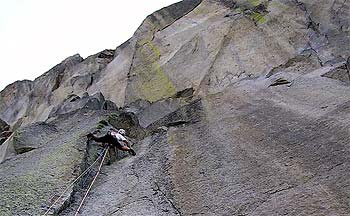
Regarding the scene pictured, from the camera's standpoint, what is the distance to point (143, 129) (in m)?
13.1

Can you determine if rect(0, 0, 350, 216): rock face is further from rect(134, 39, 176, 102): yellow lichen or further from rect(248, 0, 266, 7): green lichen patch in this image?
rect(248, 0, 266, 7): green lichen patch

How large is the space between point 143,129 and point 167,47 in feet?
27.9

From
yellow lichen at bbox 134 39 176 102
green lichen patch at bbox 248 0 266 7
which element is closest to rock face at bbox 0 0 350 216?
yellow lichen at bbox 134 39 176 102

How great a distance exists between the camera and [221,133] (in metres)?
10.0

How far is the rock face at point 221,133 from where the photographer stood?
25.0 feet

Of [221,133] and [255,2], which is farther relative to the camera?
[255,2]

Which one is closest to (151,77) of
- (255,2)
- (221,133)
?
(255,2)

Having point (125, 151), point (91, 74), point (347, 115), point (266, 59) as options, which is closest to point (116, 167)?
point (125, 151)

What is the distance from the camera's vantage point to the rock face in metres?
7.62

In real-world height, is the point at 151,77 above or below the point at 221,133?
above

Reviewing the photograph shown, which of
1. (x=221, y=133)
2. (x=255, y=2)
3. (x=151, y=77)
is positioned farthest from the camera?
Result: (x=255, y=2)

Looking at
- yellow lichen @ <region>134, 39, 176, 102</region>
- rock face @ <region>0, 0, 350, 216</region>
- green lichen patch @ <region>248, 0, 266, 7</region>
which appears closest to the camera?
rock face @ <region>0, 0, 350, 216</region>

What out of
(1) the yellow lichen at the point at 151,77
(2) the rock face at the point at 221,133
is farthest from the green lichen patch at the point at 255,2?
(1) the yellow lichen at the point at 151,77

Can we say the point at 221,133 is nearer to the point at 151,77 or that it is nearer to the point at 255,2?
the point at 151,77
